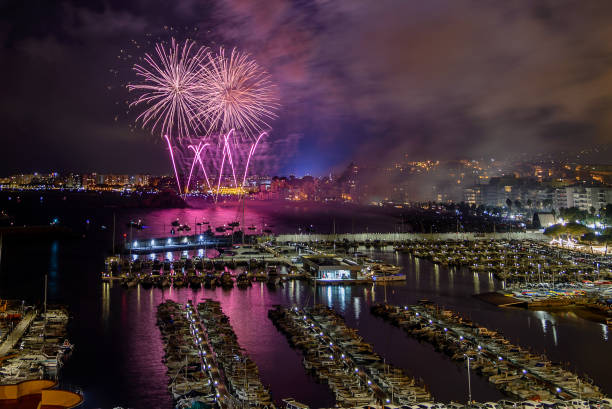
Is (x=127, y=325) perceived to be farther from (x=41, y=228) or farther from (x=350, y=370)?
(x=41, y=228)

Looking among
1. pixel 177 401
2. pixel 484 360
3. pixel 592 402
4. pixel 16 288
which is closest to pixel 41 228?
pixel 16 288

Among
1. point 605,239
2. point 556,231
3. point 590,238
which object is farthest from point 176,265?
point 556,231

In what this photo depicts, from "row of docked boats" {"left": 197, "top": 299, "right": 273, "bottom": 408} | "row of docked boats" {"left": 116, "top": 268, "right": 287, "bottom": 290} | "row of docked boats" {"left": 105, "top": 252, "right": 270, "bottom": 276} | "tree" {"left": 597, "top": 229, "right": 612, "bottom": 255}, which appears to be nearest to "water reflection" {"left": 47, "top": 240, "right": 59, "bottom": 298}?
"row of docked boats" {"left": 105, "top": 252, "right": 270, "bottom": 276}

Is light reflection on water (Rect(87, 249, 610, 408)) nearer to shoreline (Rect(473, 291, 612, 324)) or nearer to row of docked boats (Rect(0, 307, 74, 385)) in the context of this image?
shoreline (Rect(473, 291, 612, 324))

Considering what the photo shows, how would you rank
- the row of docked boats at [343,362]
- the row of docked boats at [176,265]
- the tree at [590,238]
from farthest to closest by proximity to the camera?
the tree at [590,238]
the row of docked boats at [176,265]
the row of docked boats at [343,362]

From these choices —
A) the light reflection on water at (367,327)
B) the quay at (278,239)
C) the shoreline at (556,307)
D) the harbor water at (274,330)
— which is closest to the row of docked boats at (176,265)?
the harbor water at (274,330)

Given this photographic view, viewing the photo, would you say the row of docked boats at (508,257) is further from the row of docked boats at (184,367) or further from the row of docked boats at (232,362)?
the row of docked boats at (184,367)
